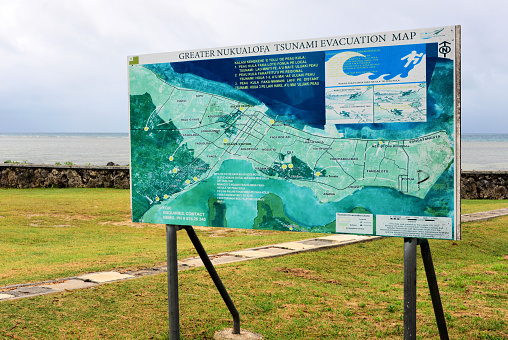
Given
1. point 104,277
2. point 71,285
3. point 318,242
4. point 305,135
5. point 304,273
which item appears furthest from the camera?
point 318,242

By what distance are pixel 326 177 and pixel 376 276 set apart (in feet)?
11.8

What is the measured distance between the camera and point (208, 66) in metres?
3.64

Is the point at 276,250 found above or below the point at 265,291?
above

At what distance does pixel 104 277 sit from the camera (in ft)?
19.2

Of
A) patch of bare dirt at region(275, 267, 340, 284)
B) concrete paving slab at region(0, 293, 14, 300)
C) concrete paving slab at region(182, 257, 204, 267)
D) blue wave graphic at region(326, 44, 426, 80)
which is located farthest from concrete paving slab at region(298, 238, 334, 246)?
blue wave graphic at region(326, 44, 426, 80)

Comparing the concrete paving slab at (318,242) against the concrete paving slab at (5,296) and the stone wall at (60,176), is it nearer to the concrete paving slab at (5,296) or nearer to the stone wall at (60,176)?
the concrete paving slab at (5,296)

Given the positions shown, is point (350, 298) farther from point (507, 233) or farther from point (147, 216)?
point (507, 233)

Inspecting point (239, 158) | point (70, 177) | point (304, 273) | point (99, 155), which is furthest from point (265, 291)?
point (99, 155)

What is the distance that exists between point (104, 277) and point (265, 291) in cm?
192

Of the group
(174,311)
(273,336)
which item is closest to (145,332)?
(174,311)

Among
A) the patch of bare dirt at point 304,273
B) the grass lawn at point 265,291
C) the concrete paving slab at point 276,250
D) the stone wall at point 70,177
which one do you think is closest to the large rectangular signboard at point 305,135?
the grass lawn at point 265,291

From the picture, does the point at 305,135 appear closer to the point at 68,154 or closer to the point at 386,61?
the point at 386,61

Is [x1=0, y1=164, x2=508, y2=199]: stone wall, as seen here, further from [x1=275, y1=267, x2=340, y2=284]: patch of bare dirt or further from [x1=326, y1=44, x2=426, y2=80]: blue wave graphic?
[x1=326, y1=44, x2=426, y2=80]: blue wave graphic

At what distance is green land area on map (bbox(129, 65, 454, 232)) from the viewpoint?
3076 millimetres
